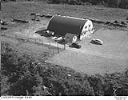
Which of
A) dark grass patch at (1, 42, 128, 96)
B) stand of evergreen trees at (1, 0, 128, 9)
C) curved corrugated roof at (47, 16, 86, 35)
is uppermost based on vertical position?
stand of evergreen trees at (1, 0, 128, 9)

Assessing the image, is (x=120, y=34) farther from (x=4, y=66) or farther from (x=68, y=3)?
(x=68, y=3)

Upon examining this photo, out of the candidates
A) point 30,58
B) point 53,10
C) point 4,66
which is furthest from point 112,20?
point 4,66

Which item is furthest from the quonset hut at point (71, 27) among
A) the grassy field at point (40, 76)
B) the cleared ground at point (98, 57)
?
the grassy field at point (40, 76)

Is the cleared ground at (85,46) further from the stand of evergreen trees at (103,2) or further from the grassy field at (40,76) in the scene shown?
the stand of evergreen trees at (103,2)

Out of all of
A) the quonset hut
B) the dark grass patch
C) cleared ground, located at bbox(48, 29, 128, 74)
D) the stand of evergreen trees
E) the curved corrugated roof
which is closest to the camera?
the dark grass patch

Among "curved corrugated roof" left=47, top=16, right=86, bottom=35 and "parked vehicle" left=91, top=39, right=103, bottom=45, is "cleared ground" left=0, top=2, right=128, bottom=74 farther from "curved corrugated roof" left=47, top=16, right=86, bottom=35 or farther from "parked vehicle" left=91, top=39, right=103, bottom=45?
"curved corrugated roof" left=47, top=16, right=86, bottom=35

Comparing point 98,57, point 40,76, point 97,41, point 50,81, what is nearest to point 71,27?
point 97,41

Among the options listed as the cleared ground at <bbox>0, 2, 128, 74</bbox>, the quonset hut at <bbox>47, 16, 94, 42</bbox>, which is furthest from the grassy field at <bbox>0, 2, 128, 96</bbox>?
the quonset hut at <bbox>47, 16, 94, 42</bbox>

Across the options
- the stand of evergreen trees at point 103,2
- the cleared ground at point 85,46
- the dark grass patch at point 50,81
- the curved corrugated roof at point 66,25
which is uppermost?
the stand of evergreen trees at point 103,2
